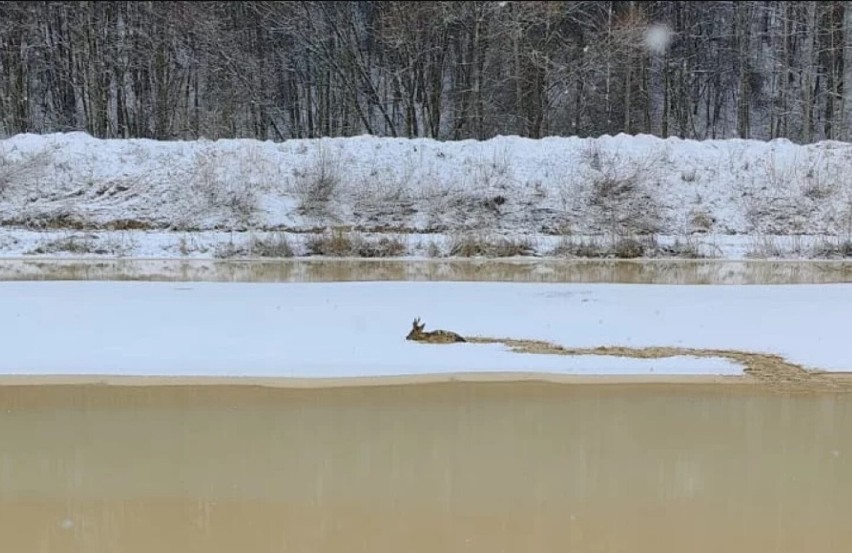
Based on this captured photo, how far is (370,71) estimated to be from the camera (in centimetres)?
3706

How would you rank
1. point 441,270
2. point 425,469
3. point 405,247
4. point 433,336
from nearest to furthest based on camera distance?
point 425,469, point 433,336, point 441,270, point 405,247

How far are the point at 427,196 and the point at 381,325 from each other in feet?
44.8

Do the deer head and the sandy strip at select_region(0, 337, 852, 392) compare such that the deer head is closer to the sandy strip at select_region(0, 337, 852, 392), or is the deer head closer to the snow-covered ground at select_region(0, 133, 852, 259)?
the sandy strip at select_region(0, 337, 852, 392)

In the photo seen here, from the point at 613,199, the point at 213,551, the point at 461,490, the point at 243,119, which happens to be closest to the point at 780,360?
the point at 461,490

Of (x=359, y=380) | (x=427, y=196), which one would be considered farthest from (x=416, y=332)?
(x=427, y=196)

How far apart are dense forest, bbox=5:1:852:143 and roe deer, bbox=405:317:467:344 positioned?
82.5 ft

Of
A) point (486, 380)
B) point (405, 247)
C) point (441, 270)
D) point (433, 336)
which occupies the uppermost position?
point (405, 247)

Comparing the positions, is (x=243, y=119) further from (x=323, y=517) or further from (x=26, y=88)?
(x=323, y=517)

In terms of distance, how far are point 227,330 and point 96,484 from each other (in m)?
5.07

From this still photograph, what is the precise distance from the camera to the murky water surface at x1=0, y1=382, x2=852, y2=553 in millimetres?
4793

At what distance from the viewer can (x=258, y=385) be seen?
26.8 feet

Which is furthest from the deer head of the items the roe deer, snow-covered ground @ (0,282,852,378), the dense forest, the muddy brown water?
the dense forest

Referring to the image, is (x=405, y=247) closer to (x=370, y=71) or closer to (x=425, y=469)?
(x=425, y=469)

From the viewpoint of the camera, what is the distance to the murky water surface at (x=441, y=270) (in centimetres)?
1647
